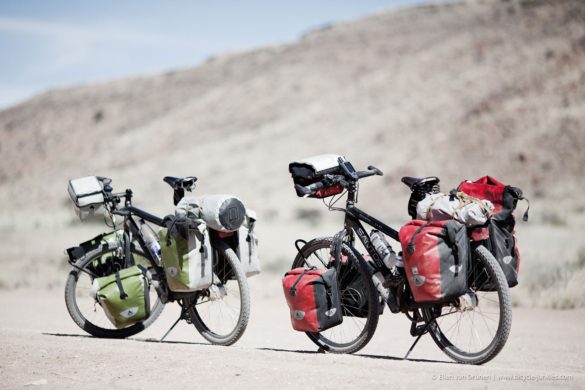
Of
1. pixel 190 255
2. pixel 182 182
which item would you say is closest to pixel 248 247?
pixel 190 255

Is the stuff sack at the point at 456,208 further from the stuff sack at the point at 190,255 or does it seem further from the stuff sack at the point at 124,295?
the stuff sack at the point at 124,295

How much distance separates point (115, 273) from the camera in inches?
300

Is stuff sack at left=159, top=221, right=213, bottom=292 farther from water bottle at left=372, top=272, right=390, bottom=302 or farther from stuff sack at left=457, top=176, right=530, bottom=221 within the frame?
stuff sack at left=457, top=176, right=530, bottom=221

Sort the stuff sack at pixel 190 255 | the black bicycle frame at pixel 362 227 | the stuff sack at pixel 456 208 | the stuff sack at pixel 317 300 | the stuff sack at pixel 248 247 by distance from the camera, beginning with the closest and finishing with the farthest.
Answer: the stuff sack at pixel 456 208, the black bicycle frame at pixel 362 227, the stuff sack at pixel 317 300, the stuff sack at pixel 190 255, the stuff sack at pixel 248 247

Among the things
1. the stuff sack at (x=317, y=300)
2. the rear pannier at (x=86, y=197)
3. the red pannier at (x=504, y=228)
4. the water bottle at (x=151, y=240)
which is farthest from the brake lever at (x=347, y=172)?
the rear pannier at (x=86, y=197)

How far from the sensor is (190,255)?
23.3ft

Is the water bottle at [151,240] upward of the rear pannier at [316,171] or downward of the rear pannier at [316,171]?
downward

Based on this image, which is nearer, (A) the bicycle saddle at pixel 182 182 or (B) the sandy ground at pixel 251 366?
(B) the sandy ground at pixel 251 366

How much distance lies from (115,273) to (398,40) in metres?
53.8

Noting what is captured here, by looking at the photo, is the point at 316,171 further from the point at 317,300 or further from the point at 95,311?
the point at 95,311

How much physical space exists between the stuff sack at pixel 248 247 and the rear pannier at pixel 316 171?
727mm

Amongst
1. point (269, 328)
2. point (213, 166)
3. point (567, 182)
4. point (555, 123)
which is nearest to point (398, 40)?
point (213, 166)

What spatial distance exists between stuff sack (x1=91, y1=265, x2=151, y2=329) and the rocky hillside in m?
22.2

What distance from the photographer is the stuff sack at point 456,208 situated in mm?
6105
